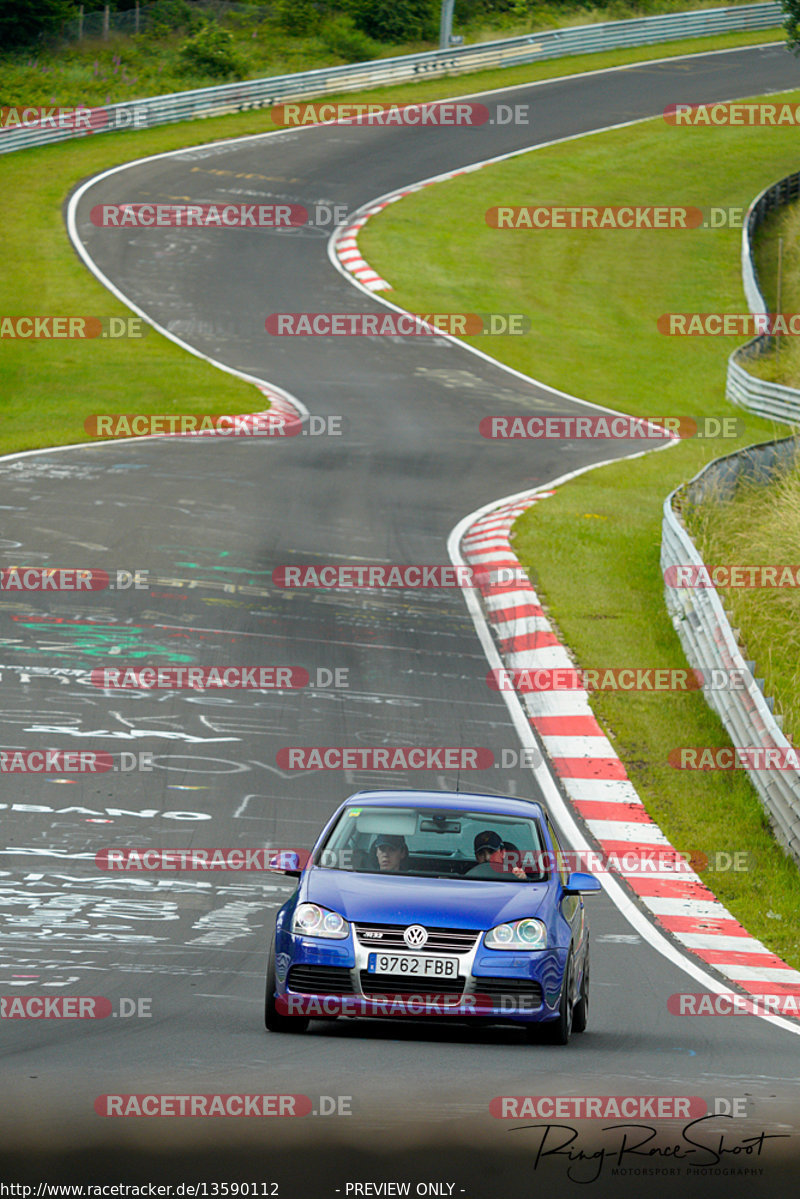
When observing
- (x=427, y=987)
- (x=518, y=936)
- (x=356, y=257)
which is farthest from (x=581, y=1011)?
(x=356, y=257)

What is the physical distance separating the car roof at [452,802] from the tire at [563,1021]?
3.76ft

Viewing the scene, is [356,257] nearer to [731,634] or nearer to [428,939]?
[731,634]

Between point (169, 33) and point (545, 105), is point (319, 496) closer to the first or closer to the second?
point (545, 105)

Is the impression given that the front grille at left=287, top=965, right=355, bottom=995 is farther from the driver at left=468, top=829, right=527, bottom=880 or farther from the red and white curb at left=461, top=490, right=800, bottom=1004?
the red and white curb at left=461, top=490, right=800, bottom=1004

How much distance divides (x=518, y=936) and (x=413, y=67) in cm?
5552

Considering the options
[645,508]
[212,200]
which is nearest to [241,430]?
[645,508]

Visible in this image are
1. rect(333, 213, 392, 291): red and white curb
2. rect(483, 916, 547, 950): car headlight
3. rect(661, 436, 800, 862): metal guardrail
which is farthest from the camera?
rect(333, 213, 392, 291): red and white curb

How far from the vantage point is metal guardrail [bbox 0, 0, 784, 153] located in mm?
53562

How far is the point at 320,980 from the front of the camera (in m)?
7.87

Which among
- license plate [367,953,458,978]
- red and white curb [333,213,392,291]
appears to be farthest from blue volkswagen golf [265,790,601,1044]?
red and white curb [333,213,392,291]

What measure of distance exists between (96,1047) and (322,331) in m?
30.7

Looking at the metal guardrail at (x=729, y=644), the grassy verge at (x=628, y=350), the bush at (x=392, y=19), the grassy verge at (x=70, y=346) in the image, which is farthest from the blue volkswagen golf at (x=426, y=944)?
the bush at (x=392, y=19)

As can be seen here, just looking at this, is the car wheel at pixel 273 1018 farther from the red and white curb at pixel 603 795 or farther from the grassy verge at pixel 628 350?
the grassy verge at pixel 628 350

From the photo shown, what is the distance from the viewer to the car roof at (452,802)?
8961 mm
